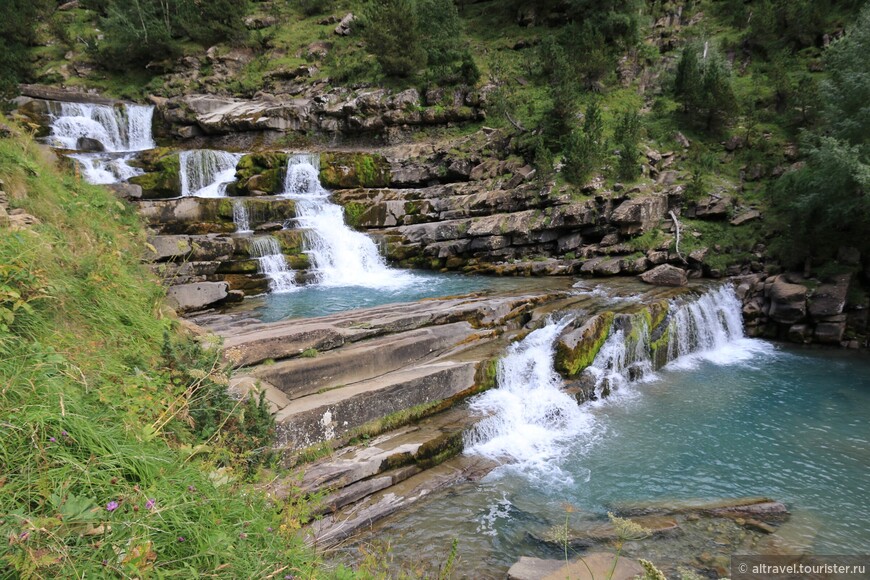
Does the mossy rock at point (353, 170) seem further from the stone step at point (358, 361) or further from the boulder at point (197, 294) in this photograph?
the stone step at point (358, 361)

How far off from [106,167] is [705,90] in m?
30.6

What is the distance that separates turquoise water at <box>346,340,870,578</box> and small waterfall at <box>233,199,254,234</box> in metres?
15.8

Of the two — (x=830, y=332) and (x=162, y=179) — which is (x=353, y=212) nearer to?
(x=162, y=179)

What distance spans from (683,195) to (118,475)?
22.3m

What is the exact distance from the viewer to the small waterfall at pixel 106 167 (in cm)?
1862

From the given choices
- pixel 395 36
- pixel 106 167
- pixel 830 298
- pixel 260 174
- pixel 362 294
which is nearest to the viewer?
pixel 830 298

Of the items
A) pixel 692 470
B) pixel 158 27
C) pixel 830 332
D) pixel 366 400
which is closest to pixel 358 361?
pixel 366 400

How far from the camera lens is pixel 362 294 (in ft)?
49.5

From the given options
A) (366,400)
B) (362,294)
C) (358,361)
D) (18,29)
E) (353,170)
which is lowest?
(366,400)

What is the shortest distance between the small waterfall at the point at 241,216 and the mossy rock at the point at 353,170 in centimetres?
559

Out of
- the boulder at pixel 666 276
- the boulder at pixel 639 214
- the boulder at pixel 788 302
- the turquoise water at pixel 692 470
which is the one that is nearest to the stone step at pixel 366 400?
the turquoise water at pixel 692 470

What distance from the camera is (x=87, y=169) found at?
18484 mm

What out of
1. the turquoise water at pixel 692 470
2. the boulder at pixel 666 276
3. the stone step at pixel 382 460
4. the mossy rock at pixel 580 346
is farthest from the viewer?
the boulder at pixel 666 276

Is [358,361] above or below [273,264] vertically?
below
